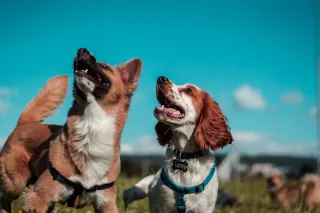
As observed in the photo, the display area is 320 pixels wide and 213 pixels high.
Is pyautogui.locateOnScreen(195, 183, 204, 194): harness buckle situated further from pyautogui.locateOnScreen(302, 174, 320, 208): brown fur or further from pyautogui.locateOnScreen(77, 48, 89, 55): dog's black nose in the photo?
pyautogui.locateOnScreen(302, 174, 320, 208): brown fur

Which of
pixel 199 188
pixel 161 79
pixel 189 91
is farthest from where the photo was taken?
pixel 189 91

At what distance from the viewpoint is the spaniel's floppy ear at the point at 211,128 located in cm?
530

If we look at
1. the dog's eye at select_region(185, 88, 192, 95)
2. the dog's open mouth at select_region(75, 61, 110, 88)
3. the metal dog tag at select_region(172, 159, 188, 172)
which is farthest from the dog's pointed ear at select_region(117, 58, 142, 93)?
the metal dog tag at select_region(172, 159, 188, 172)

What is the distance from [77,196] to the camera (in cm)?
488

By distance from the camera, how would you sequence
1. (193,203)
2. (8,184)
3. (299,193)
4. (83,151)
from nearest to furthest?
1. (83,151)
2. (193,203)
3. (8,184)
4. (299,193)

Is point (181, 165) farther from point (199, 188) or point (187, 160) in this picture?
point (199, 188)

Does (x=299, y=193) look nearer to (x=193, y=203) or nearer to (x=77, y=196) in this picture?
(x=193, y=203)

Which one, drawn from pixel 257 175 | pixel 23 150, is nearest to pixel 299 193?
pixel 257 175

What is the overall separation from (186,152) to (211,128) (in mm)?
411

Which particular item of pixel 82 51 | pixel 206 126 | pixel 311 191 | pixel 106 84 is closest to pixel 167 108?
pixel 206 126

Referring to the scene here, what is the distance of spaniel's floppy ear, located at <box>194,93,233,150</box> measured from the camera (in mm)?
5305

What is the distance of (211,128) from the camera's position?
5395 mm

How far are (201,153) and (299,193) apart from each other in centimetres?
748

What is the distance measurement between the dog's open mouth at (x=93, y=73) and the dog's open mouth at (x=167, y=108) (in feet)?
2.21
